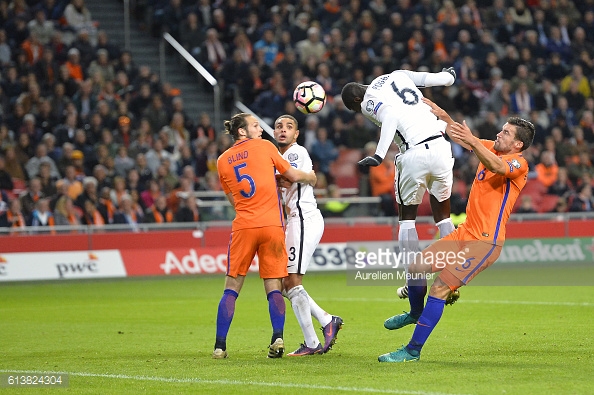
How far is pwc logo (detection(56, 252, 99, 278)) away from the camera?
18.7 meters

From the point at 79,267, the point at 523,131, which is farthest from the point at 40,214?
the point at 523,131

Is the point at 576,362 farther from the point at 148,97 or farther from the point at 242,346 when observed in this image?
the point at 148,97

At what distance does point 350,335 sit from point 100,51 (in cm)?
1385

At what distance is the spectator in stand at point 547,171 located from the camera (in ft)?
75.9

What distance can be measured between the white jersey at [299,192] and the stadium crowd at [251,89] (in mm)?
10614

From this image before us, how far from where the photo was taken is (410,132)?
32.1ft

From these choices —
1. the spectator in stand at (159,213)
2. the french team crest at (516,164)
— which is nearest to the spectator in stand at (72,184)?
the spectator in stand at (159,213)

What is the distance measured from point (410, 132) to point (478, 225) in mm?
1518

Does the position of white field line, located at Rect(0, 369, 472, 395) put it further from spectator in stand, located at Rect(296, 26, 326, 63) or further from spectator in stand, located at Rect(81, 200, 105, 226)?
spectator in stand, located at Rect(296, 26, 326, 63)

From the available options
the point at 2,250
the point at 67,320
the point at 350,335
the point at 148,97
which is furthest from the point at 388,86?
the point at 148,97

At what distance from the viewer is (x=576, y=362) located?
27.8 ft

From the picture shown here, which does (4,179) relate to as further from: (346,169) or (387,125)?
(387,125)

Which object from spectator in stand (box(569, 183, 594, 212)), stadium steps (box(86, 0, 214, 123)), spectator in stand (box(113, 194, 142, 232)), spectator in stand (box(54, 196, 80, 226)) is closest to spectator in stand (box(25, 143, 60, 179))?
spectator in stand (box(54, 196, 80, 226))

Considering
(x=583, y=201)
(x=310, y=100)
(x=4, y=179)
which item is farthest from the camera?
(x=583, y=201)
